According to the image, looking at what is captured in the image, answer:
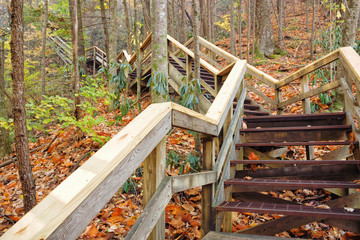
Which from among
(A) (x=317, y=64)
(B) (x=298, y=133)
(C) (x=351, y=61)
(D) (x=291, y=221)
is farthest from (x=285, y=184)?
(A) (x=317, y=64)

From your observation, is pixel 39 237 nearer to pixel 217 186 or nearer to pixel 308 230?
pixel 217 186

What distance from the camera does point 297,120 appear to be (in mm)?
4176

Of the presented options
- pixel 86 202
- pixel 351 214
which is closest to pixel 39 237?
pixel 86 202

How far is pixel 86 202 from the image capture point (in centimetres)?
94

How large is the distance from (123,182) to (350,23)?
20.6 ft

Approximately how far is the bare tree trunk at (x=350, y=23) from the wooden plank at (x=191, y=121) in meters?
4.90

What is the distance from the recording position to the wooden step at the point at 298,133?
137 inches

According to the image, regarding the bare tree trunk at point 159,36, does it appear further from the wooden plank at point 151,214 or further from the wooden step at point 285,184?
the wooden plank at point 151,214

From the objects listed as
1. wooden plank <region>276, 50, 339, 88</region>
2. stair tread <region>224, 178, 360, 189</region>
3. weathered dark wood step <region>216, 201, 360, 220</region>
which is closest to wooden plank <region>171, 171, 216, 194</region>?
weathered dark wood step <region>216, 201, 360, 220</region>

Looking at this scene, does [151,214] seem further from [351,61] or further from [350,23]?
[350,23]

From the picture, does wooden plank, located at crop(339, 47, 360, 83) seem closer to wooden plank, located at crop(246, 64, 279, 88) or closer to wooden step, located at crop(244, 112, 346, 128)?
wooden step, located at crop(244, 112, 346, 128)

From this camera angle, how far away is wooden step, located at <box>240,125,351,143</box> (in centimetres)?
349

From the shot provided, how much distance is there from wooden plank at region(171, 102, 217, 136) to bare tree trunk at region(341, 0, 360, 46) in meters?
4.90

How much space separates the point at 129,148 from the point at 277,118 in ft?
11.9
